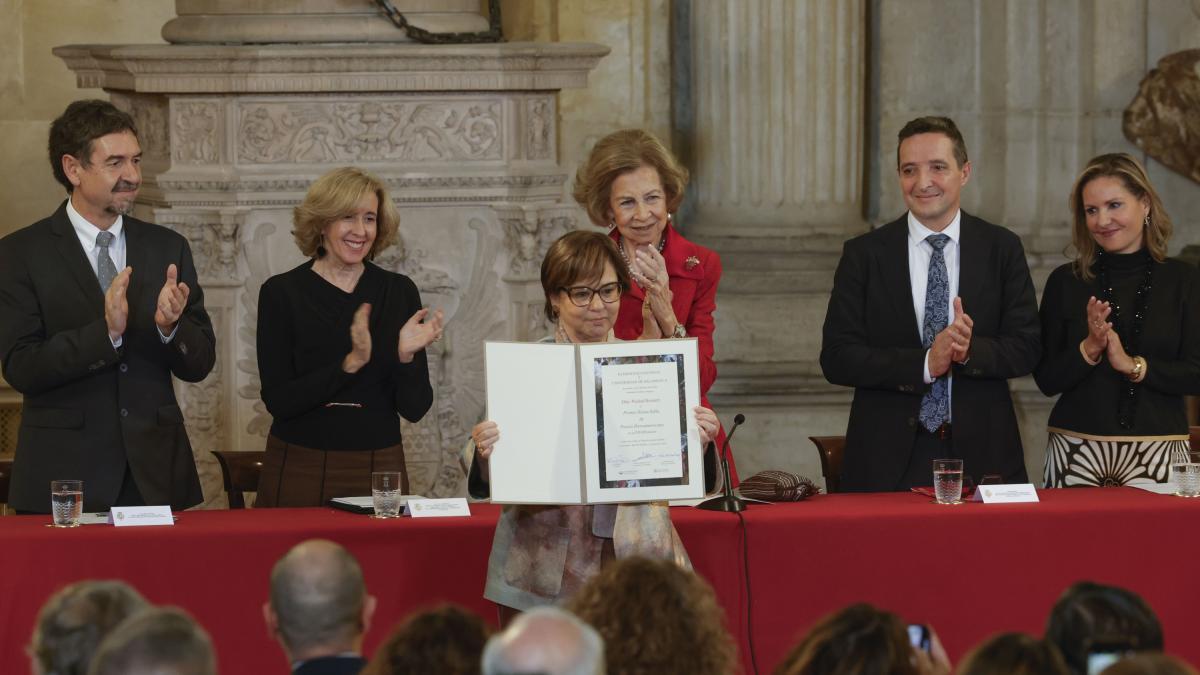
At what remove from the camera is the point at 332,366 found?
16.3 ft

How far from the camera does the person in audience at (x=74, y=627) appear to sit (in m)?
2.89

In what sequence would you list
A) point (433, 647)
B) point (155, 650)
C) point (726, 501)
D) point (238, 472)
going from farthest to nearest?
point (238, 472), point (726, 501), point (433, 647), point (155, 650)

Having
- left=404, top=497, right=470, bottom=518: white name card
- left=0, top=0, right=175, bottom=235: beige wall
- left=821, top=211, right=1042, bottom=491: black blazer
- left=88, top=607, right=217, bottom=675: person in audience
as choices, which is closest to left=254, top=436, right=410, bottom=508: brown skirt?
left=404, top=497, right=470, bottom=518: white name card

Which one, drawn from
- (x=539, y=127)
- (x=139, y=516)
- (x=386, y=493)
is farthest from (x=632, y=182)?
(x=539, y=127)

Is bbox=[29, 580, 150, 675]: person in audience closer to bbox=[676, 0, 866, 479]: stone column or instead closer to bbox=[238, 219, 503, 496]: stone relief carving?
bbox=[238, 219, 503, 496]: stone relief carving

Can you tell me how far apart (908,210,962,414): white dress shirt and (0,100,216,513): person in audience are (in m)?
2.01

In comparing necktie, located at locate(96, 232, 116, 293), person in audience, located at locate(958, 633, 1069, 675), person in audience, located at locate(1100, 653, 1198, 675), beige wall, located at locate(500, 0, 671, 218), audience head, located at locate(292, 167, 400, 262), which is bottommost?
person in audience, located at locate(958, 633, 1069, 675)

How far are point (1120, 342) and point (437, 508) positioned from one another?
2.06 metres

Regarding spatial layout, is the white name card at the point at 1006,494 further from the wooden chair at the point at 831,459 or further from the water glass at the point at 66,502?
the water glass at the point at 66,502

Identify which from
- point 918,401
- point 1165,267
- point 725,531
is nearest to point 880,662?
point 725,531

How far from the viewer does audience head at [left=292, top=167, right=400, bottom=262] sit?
501 centimetres

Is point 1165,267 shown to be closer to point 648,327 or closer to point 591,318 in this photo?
point 648,327

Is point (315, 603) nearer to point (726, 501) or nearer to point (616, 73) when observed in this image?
point (726, 501)

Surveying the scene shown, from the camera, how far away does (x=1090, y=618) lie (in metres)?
2.89
